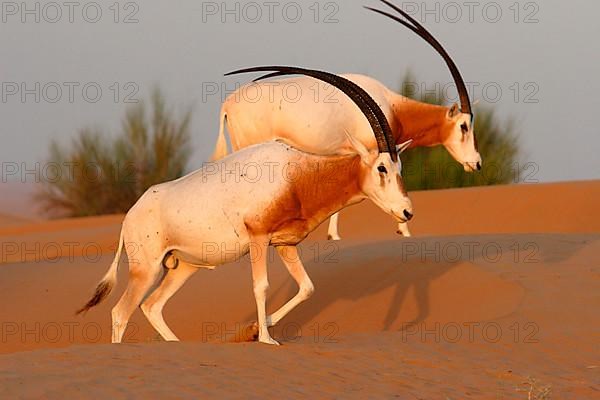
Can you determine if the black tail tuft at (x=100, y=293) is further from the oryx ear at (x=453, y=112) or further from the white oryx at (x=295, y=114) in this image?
the oryx ear at (x=453, y=112)

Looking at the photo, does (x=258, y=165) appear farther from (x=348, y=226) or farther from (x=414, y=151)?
(x=414, y=151)

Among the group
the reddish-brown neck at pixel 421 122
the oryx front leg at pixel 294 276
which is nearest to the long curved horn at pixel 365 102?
the oryx front leg at pixel 294 276

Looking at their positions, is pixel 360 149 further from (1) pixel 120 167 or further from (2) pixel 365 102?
(1) pixel 120 167

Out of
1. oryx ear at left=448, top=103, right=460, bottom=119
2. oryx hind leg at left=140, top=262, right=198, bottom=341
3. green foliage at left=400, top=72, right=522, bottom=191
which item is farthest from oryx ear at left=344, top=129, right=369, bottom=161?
green foliage at left=400, top=72, right=522, bottom=191

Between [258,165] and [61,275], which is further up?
[258,165]

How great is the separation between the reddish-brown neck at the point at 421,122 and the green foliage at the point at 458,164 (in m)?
9.77

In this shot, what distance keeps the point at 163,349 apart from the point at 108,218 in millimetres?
17583

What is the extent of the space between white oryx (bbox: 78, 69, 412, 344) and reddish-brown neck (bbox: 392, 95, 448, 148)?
563 centimetres

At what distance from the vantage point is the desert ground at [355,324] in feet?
23.9

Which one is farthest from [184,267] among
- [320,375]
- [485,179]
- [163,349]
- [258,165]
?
[485,179]

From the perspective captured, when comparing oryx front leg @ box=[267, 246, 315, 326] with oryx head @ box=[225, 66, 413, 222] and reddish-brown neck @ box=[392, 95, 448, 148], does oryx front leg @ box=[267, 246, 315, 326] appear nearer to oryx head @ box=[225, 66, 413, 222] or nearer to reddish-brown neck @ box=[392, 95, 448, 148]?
oryx head @ box=[225, 66, 413, 222]

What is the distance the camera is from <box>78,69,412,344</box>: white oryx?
916 cm

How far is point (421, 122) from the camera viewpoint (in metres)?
15.4

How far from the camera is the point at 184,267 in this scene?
10016 millimetres
